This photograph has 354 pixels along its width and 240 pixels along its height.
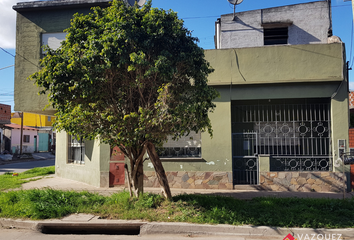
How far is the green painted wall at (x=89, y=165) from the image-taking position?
9922 mm

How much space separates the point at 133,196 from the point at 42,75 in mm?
3511

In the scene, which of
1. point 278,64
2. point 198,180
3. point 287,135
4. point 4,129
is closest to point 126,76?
point 198,180

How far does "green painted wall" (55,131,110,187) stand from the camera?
391 inches

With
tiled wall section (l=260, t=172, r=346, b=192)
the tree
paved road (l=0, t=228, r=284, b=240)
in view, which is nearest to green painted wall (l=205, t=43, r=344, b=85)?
tiled wall section (l=260, t=172, r=346, b=192)

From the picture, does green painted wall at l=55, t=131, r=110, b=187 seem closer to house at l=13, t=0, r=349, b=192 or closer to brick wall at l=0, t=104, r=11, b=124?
house at l=13, t=0, r=349, b=192

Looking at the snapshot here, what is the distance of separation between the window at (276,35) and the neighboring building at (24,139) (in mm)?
30054

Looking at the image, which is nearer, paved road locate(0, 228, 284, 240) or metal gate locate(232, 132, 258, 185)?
paved road locate(0, 228, 284, 240)

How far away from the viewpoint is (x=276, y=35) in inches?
487

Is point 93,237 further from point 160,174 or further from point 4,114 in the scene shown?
point 4,114

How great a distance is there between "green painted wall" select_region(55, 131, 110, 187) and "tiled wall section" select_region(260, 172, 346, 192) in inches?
213

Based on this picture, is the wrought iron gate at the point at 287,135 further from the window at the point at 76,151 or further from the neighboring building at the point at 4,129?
the neighboring building at the point at 4,129

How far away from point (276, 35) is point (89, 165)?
9540mm

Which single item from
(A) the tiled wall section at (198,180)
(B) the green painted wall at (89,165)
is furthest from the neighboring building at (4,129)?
(A) the tiled wall section at (198,180)

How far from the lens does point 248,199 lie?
783 cm
